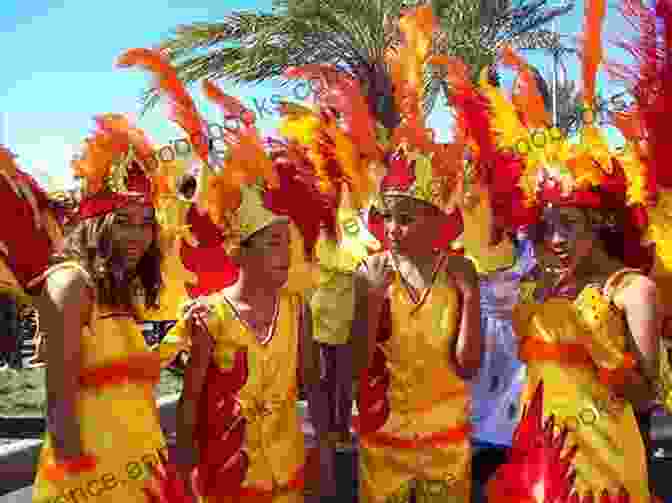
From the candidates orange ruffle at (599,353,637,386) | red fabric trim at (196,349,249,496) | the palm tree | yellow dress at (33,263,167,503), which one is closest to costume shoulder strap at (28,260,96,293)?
yellow dress at (33,263,167,503)

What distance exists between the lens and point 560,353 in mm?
2678

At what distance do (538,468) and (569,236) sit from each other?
689 mm

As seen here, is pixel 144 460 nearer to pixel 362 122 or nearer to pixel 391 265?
pixel 391 265

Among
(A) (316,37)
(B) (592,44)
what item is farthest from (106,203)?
(A) (316,37)

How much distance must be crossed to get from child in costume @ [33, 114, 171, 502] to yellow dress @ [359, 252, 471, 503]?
0.74 m

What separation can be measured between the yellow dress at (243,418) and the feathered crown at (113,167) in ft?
1.42

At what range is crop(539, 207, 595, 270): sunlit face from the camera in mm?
2742

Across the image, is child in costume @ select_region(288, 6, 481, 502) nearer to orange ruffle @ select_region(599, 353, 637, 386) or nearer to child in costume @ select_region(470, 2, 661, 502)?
child in costume @ select_region(470, 2, 661, 502)

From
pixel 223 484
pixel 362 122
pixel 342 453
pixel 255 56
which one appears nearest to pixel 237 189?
pixel 362 122

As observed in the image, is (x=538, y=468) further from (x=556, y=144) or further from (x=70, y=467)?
(x=70, y=467)

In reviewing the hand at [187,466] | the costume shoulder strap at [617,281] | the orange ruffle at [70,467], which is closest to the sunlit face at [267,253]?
the hand at [187,466]

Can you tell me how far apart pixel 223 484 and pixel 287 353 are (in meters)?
0.44

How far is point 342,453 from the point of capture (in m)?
6.20

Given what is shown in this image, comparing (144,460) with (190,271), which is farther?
(190,271)
